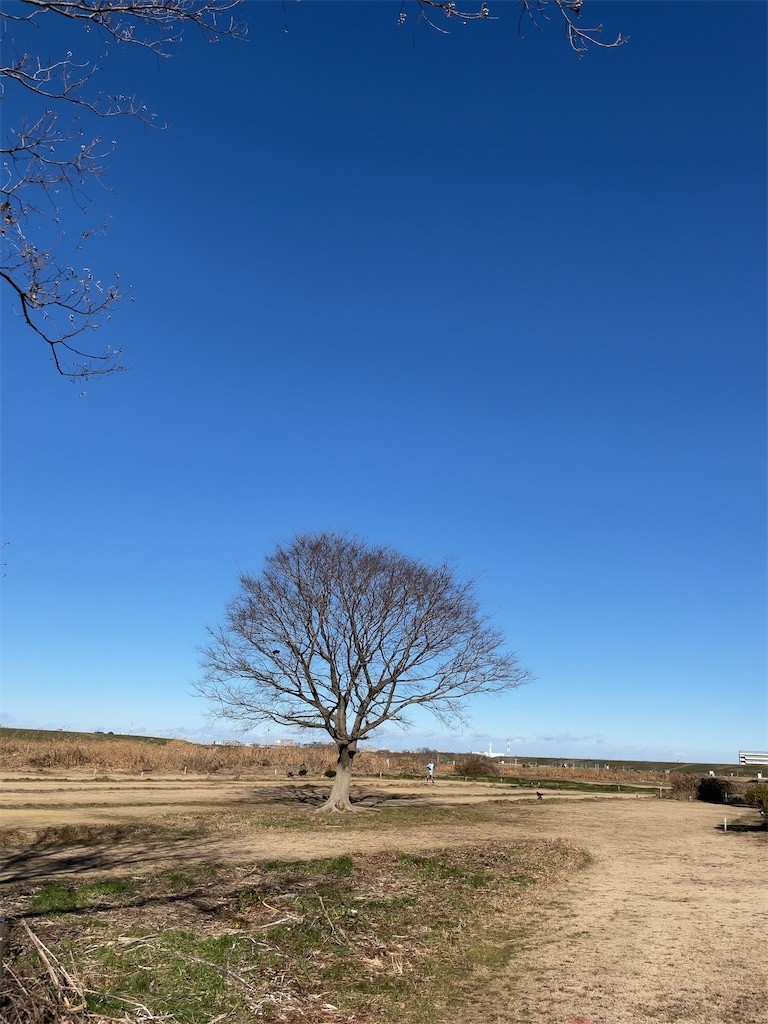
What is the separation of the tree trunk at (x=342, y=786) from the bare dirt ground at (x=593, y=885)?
5.62 feet

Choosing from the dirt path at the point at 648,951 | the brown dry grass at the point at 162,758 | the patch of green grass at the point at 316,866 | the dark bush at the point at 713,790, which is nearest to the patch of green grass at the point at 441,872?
the patch of green grass at the point at 316,866

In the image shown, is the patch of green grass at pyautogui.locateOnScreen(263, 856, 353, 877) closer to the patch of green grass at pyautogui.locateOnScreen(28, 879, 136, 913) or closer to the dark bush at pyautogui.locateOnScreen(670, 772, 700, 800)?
the patch of green grass at pyautogui.locateOnScreen(28, 879, 136, 913)

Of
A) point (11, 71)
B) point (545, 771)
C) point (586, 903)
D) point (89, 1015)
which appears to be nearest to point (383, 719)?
point (586, 903)

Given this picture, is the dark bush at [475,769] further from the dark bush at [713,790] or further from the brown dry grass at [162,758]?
the dark bush at [713,790]

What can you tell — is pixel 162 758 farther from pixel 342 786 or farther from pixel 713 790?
pixel 713 790

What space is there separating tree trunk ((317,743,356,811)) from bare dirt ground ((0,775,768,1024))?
1.71 metres

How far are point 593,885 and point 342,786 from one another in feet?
60.6

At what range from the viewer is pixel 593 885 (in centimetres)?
1376

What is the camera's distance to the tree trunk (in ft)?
99.6

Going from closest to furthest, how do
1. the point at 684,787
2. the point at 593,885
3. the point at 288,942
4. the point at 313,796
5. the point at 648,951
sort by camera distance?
the point at 288,942 → the point at 648,951 → the point at 593,885 → the point at 313,796 → the point at 684,787

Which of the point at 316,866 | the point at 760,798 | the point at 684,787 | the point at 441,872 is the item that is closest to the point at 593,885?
the point at 441,872

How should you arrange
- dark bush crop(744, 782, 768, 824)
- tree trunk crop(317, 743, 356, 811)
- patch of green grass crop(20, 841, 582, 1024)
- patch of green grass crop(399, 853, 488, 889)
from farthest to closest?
tree trunk crop(317, 743, 356, 811), dark bush crop(744, 782, 768, 824), patch of green grass crop(399, 853, 488, 889), patch of green grass crop(20, 841, 582, 1024)

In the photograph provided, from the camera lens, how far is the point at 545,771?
7669 centimetres

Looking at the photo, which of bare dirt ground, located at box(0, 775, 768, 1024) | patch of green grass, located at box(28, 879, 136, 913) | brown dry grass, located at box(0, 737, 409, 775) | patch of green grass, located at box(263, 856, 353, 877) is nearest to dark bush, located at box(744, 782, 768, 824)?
bare dirt ground, located at box(0, 775, 768, 1024)
